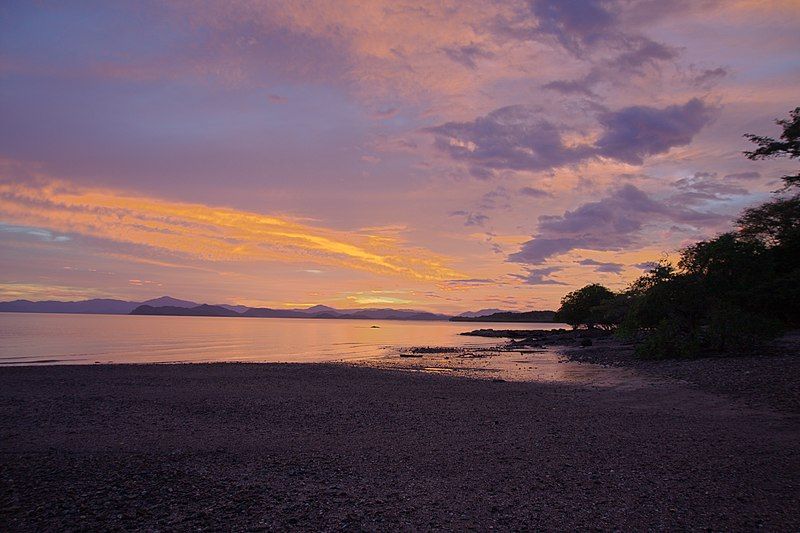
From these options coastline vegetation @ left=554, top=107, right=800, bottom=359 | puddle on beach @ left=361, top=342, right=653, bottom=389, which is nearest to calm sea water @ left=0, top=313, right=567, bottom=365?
puddle on beach @ left=361, top=342, right=653, bottom=389

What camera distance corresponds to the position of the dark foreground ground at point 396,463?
7.41 meters

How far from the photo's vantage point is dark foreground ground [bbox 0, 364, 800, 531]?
741cm

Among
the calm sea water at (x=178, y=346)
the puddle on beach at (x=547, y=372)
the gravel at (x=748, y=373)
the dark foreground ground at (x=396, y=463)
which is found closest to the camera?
the dark foreground ground at (x=396, y=463)

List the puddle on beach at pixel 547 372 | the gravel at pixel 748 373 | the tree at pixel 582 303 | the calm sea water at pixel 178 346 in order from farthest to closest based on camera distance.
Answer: the tree at pixel 582 303
the calm sea water at pixel 178 346
the puddle on beach at pixel 547 372
the gravel at pixel 748 373

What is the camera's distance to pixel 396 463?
10.2m

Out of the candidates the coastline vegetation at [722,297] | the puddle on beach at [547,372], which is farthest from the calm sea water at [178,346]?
the coastline vegetation at [722,297]

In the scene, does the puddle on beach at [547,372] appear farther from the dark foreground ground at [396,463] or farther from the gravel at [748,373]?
the dark foreground ground at [396,463]

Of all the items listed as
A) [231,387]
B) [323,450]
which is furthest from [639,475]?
[231,387]

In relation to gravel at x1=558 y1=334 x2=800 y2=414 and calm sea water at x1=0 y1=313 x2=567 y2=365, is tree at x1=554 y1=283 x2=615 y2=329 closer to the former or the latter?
calm sea water at x1=0 y1=313 x2=567 y2=365

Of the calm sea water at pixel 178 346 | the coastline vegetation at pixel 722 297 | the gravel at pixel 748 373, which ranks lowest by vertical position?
the calm sea water at pixel 178 346

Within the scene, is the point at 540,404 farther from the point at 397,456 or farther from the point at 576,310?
the point at 576,310

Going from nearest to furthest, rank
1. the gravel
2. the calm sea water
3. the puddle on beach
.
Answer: the gravel
the puddle on beach
the calm sea water

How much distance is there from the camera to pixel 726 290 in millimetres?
29938

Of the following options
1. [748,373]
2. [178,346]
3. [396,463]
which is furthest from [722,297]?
[178,346]
